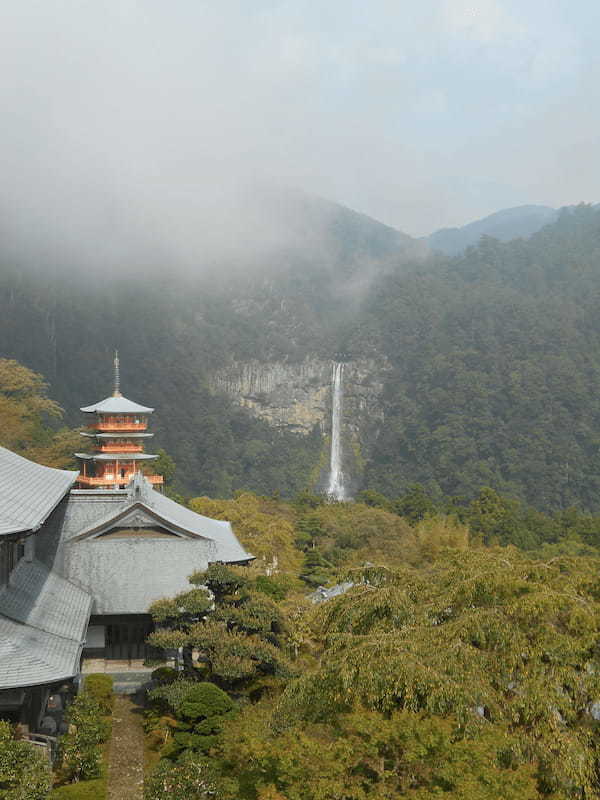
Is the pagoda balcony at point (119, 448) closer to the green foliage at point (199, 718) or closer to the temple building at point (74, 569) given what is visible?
the temple building at point (74, 569)

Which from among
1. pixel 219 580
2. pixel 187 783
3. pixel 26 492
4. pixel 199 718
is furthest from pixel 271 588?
pixel 187 783

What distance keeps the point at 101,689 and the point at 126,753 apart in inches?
72.3

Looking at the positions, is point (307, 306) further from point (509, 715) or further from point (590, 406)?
point (509, 715)

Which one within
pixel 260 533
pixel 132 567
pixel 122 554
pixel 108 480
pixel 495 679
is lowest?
pixel 260 533

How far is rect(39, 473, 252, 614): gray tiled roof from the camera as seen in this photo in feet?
59.3

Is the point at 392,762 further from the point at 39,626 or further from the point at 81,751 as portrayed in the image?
the point at 39,626

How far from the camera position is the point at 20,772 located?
30.5ft

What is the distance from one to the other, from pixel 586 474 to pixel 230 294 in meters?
70.2

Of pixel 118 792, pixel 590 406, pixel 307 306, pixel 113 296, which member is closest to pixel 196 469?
pixel 113 296

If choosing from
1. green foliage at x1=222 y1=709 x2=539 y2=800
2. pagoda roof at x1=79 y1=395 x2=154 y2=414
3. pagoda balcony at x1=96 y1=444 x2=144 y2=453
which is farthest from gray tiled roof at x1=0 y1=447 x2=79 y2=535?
pagoda balcony at x1=96 y1=444 x2=144 y2=453

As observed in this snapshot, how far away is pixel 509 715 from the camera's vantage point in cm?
781

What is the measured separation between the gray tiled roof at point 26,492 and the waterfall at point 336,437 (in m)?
83.6

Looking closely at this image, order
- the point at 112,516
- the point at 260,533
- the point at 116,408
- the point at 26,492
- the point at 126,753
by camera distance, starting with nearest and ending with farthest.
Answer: the point at 126,753
the point at 26,492
the point at 112,516
the point at 260,533
the point at 116,408

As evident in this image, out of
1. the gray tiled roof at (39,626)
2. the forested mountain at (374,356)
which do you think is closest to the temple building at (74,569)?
the gray tiled roof at (39,626)
